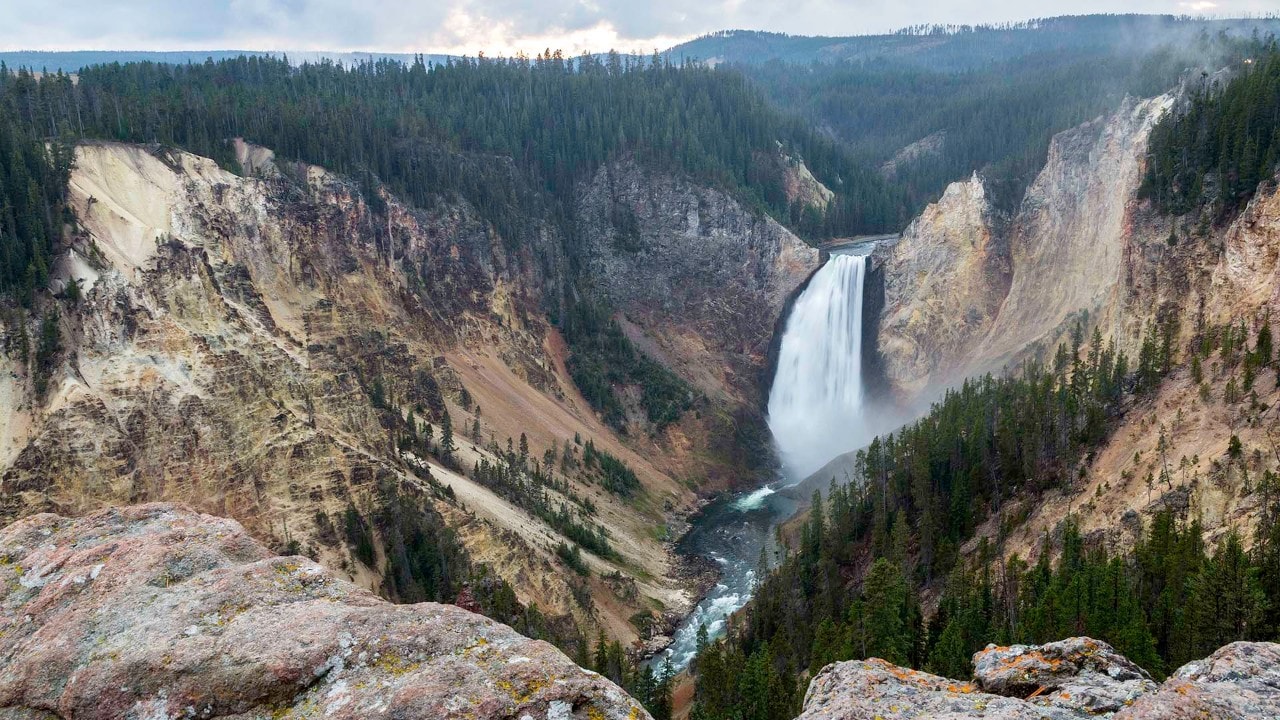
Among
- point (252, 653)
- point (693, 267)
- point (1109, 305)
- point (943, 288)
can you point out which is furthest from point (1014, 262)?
point (252, 653)

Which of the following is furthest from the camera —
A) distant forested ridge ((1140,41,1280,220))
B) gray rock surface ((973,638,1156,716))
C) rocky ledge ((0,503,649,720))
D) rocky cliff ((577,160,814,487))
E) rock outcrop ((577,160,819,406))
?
rock outcrop ((577,160,819,406))

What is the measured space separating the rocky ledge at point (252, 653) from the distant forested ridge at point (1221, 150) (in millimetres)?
50618

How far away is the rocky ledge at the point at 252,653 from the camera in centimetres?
821

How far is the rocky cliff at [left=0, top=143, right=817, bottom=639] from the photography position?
44.9 meters

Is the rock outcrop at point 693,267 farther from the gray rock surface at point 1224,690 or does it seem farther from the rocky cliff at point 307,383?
the gray rock surface at point 1224,690

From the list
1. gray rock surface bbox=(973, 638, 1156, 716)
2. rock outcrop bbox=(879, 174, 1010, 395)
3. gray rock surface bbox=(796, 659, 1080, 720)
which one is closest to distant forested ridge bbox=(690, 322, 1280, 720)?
gray rock surface bbox=(973, 638, 1156, 716)

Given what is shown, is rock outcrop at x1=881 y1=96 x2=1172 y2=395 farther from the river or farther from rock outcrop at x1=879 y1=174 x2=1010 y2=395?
the river

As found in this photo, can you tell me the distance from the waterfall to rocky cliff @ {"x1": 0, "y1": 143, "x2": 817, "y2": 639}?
1226cm

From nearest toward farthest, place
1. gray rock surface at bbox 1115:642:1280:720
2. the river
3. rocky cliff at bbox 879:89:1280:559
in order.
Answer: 1. gray rock surface at bbox 1115:642:1280:720
2. rocky cliff at bbox 879:89:1280:559
3. the river

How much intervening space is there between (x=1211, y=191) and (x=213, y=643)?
188 ft

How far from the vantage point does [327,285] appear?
68500mm

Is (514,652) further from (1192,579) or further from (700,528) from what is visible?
(700,528)

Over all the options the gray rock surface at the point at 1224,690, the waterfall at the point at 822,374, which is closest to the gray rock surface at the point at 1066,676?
the gray rock surface at the point at 1224,690

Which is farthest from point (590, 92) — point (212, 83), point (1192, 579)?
point (1192, 579)
